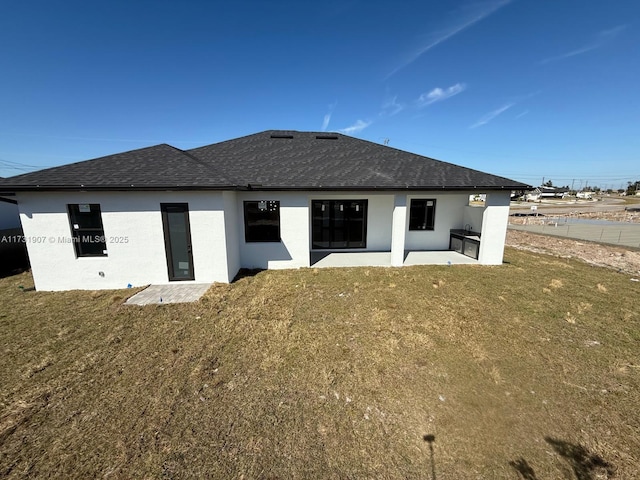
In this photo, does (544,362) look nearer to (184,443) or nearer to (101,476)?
(184,443)

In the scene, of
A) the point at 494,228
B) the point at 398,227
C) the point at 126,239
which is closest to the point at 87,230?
the point at 126,239

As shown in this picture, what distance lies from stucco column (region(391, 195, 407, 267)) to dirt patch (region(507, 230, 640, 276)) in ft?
27.1

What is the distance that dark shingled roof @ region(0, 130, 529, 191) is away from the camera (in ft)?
23.8

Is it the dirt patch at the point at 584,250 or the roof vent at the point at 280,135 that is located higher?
the roof vent at the point at 280,135

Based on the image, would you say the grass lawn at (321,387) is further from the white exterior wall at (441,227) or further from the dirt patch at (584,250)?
the dirt patch at (584,250)

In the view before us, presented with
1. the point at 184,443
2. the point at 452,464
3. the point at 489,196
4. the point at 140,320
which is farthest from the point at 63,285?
the point at 489,196

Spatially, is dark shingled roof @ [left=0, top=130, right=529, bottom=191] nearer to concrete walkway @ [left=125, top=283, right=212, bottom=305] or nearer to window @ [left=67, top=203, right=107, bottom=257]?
window @ [left=67, top=203, right=107, bottom=257]

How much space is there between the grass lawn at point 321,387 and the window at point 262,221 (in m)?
3.04

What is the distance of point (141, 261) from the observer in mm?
7641

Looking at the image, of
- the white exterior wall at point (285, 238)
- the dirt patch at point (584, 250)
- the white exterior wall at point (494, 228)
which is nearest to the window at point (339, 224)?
the white exterior wall at point (285, 238)

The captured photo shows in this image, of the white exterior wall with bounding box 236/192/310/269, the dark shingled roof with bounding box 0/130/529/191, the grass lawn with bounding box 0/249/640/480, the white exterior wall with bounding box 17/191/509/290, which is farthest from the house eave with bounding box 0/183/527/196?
the grass lawn with bounding box 0/249/640/480

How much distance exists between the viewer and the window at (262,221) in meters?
9.46

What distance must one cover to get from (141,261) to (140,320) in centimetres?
253

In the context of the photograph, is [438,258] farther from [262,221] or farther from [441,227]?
[262,221]
